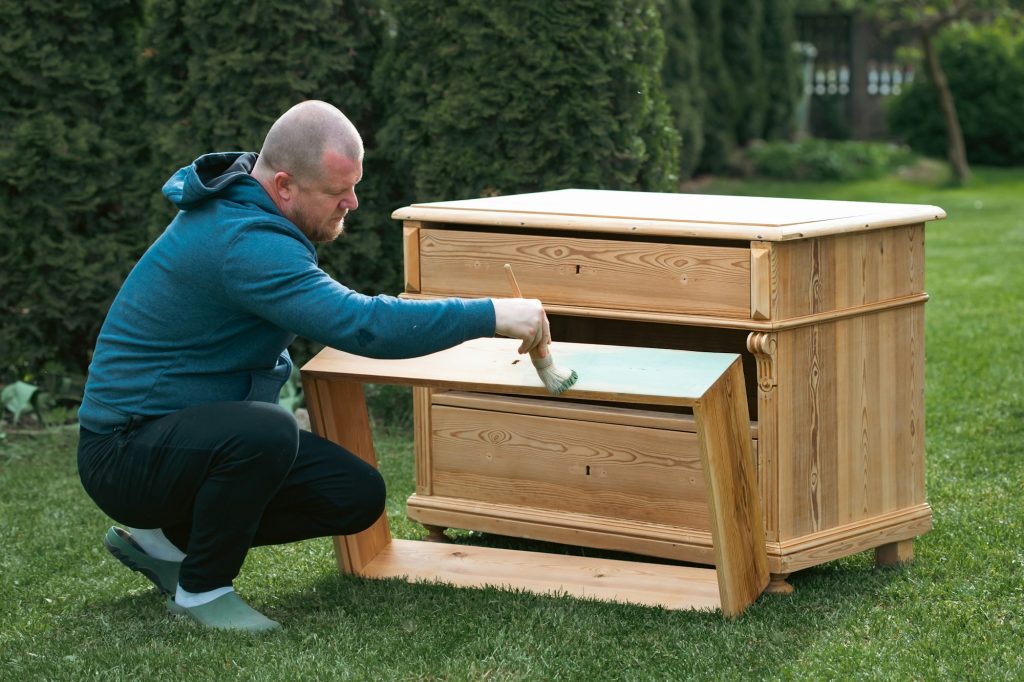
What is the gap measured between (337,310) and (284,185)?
0.39 m

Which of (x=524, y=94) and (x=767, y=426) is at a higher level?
(x=524, y=94)

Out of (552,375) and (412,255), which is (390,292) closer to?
(412,255)

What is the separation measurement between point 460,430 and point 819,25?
16.2 m

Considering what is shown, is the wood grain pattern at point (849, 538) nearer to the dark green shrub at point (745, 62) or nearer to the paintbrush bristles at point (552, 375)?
the paintbrush bristles at point (552, 375)

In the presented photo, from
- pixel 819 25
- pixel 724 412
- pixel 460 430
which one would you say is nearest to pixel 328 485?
pixel 460 430

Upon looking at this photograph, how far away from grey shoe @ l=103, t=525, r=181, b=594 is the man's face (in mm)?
1029

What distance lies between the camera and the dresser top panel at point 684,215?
3.41 meters

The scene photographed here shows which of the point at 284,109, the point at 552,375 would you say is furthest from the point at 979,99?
the point at 552,375

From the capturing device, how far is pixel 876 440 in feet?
12.0

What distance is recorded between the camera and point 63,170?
234 inches

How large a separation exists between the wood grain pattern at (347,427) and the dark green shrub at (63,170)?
8.56 feet

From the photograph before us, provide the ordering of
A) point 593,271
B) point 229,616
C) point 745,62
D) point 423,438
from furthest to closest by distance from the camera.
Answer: point 745,62 → point 423,438 → point 593,271 → point 229,616

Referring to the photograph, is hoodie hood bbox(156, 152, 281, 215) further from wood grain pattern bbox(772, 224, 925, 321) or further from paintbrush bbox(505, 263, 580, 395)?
wood grain pattern bbox(772, 224, 925, 321)

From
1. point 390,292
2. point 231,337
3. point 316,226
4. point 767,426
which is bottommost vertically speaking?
point 390,292
